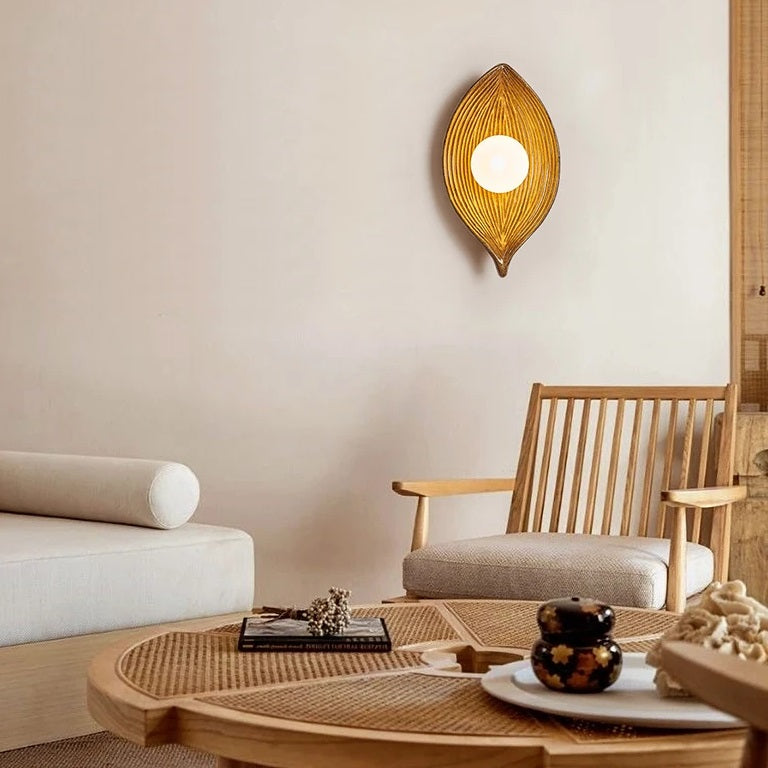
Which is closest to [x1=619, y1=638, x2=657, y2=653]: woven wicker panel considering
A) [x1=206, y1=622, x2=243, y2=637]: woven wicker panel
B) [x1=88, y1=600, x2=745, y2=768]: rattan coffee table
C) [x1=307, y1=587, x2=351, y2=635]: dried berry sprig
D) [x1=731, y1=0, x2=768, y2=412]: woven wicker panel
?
[x1=88, y1=600, x2=745, y2=768]: rattan coffee table

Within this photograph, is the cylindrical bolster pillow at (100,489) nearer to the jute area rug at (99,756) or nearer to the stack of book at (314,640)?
the jute area rug at (99,756)

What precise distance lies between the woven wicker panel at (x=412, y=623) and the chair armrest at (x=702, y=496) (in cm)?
74

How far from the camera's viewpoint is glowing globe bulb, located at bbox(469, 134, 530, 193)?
3.63 meters

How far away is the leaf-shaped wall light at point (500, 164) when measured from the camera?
3625 millimetres

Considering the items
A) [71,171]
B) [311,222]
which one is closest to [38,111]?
[71,171]

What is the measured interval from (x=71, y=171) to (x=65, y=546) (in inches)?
48.0

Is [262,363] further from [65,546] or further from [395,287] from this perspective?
[65,546]

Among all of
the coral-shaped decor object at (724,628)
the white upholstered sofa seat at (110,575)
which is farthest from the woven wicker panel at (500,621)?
the white upholstered sofa seat at (110,575)

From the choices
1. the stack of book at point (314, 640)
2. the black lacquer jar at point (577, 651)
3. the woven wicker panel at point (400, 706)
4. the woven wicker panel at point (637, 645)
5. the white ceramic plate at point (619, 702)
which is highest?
the black lacquer jar at point (577, 651)

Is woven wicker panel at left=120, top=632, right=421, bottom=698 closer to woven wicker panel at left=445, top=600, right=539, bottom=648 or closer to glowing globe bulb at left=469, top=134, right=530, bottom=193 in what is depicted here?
woven wicker panel at left=445, top=600, right=539, bottom=648

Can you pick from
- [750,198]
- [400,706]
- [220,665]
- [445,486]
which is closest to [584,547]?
[445,486]

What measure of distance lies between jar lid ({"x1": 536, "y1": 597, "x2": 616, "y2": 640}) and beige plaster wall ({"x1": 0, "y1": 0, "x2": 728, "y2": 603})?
1992mm

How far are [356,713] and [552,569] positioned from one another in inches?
49.2

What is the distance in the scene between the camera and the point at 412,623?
1.87 metres
